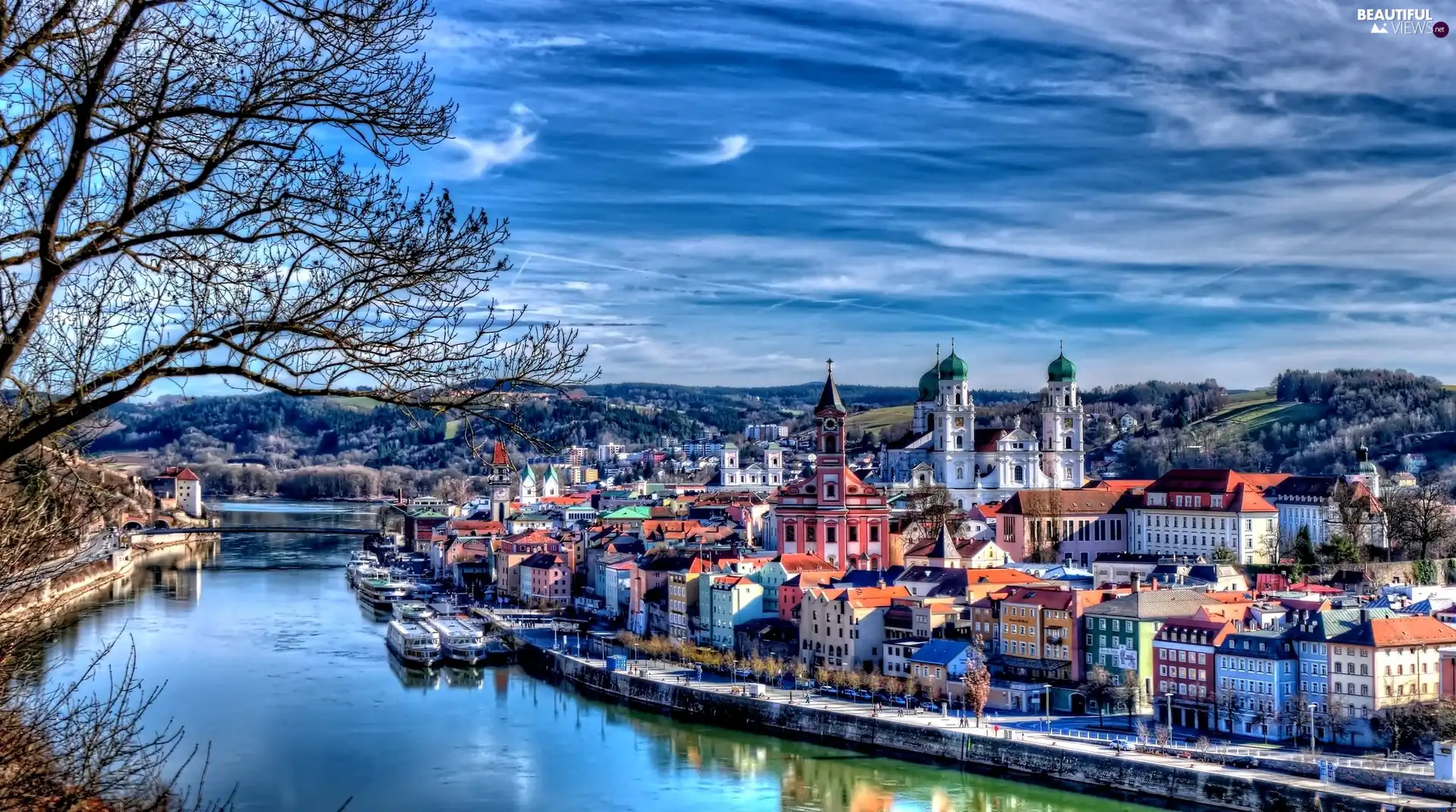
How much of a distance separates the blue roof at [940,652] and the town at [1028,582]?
26 mm

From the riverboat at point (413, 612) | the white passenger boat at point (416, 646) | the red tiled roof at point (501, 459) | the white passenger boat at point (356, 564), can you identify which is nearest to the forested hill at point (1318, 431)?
the white passenger boat at point (356, 564)

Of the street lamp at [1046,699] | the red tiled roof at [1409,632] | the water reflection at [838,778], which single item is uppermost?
the red tiled roof at [1409,632]

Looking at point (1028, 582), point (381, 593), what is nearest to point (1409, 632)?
point (1028, 582)

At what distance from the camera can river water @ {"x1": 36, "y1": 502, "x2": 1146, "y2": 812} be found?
34.5 feet

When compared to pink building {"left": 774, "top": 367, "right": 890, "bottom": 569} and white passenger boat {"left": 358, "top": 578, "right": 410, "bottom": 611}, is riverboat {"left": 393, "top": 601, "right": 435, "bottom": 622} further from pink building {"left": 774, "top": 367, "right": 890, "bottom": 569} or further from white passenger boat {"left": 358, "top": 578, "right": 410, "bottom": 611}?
pink building {"left": 774, "top": 367, "right": 890, "bottom": 569}

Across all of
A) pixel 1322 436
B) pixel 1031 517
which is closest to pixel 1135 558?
pixel 1031 517

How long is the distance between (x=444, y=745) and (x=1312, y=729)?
6.61 metres

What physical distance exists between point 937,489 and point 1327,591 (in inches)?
394

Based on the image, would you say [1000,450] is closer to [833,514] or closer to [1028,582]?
[833,514]

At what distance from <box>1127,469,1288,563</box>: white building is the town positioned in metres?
0.04

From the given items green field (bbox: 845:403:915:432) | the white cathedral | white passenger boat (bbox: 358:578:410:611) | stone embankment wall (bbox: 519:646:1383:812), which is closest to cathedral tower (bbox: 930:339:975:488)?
the white cathedral

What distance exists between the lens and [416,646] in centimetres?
1747

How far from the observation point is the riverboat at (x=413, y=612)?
2095 centimetres

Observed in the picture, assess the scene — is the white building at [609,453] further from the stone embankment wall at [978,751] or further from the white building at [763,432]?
the stone embankment wall at [978,751]
